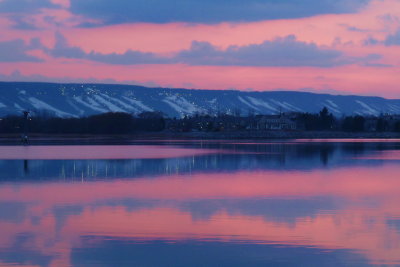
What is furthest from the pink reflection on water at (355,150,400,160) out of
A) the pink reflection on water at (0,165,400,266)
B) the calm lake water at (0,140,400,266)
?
the pink reflection on water at (0,165,400,266)

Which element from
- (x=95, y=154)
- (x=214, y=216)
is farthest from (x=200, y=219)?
(x=95, y=154)

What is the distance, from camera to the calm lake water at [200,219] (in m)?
10.5

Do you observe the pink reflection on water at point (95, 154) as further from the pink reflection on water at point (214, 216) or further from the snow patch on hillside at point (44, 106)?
the snow patch on hillside at point (44, 106)

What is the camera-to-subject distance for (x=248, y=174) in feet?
84.0

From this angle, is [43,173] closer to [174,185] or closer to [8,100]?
[174,185]

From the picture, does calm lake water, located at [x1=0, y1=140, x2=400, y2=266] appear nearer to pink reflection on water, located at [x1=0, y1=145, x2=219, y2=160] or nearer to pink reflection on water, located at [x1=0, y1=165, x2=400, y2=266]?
pink reflection on water, located at [x1=0, y1=165, x2=400, y2=266]

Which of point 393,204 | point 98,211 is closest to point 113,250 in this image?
point 98,211

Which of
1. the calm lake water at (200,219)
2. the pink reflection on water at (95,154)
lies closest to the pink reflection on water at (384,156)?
the pink reflection on water at (95,154)

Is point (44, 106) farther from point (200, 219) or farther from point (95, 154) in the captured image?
point (200, 219)

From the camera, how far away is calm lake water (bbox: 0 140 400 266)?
10.5 metres

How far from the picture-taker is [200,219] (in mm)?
14055

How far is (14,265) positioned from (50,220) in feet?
13.6

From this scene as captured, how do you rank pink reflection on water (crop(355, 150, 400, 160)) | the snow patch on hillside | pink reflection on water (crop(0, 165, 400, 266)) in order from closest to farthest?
pink reflection on water (crop(0, 165, 400, 266))
pink reflection on water (crop(355, 150, 400, 160))
the snow patch on hillside

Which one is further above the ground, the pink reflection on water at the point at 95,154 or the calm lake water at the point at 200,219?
the calm lake water at the point at 200,219
